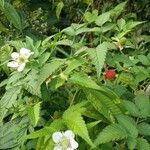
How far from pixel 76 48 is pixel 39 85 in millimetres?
205

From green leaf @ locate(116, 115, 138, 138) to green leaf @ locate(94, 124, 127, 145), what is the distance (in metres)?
0.02

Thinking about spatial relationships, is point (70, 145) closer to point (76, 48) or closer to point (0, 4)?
point (76, 48)

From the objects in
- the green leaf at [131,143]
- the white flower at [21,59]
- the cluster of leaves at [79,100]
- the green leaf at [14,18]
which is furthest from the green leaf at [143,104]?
the green leaf at [14,18]

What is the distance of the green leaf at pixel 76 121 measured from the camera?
1.24 metres

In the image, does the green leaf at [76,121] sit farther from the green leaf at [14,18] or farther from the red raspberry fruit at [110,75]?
the green leaf at [14,18]

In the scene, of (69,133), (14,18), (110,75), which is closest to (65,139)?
(69,133)

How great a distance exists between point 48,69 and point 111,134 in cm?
25

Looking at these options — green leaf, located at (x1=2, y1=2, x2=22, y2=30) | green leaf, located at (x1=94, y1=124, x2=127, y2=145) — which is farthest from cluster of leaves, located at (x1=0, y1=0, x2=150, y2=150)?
green leaf, located at (x1=2, y1=2, x2=22, y2=30)

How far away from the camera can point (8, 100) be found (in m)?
1.43

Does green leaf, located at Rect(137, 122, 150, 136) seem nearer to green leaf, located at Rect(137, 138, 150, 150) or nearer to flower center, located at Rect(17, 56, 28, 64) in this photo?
green leaf, located at Rect(137, 138, 150, 150)

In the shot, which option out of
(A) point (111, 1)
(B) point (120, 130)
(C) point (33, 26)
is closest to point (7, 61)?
(B) point (120, 130)

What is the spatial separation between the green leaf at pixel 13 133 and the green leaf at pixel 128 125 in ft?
0.93

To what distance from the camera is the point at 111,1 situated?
10.4 feet

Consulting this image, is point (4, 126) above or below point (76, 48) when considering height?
below
